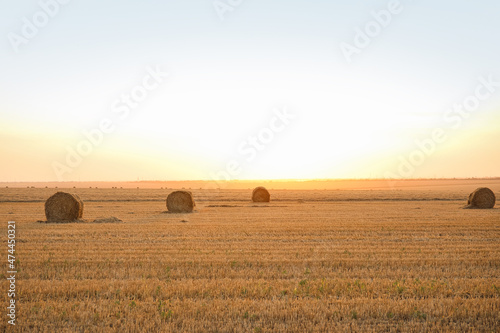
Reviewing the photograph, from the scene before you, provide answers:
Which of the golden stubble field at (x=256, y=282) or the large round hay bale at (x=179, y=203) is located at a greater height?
the large round hay bale at (x=179, y=203)

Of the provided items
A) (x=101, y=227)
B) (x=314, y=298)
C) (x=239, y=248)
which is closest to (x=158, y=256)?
(x=239, y=248)

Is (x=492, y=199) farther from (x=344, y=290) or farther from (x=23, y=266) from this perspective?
(x=23, y=266)

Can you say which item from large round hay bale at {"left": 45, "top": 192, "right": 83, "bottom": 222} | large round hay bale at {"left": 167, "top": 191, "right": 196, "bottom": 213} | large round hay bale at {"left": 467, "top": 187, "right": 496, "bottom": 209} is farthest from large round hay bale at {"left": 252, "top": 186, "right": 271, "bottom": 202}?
large round hay bale at {"left": 45, "top": 192, "right": 83, "bottom": 222}

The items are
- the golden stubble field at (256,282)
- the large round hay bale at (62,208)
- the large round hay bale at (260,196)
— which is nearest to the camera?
the golden stubble field at (256,282)

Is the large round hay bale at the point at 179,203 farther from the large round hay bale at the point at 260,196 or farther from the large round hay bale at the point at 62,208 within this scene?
the large round hay bale at the point at 260,196

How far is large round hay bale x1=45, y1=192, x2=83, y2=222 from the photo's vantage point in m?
22.4

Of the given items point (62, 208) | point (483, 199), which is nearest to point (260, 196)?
point (483, 199)

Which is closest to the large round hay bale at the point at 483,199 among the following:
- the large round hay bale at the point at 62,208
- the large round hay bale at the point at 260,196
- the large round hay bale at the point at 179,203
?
the large round hay bale at the point at 260,196

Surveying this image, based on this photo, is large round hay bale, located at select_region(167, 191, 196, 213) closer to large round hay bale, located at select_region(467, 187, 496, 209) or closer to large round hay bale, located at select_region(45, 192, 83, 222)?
large round hay bale, located at select_region(45, 192, 83, 222)

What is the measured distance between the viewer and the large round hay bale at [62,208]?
73.6 ft

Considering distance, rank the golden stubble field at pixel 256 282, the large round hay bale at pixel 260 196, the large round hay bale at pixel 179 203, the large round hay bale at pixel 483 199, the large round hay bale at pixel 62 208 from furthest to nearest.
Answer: the large round hay bale at pixel 260 196
the large round hay bale at pixel 483 199
the large round hay bale at pixel 179 203
the large round hay bale at pixel 62 208
the golden stubble field at pixel 256 282

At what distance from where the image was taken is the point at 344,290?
28.3ft

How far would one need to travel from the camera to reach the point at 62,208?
2256cm

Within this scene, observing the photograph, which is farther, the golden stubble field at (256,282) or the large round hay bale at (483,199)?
the large round hay bale at (483,199)
